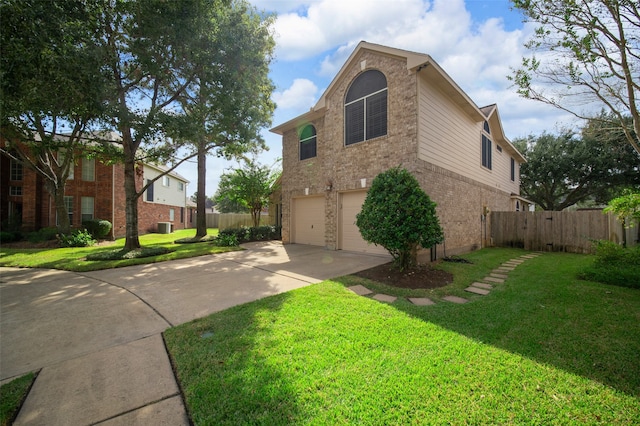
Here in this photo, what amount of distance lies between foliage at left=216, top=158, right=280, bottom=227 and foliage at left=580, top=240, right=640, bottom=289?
44.6 ft

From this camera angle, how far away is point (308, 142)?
1182cm

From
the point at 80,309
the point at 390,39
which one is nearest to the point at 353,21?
the point at 390,39

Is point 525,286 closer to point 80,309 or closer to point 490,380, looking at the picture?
point 490,380

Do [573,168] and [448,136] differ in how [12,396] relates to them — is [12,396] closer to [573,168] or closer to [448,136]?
[448,136]

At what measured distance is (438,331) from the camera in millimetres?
Answer: 3355

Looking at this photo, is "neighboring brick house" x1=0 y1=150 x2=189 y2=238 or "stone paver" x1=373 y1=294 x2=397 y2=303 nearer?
"stone paver" x1=373 y1=294 x2=397 y2=303

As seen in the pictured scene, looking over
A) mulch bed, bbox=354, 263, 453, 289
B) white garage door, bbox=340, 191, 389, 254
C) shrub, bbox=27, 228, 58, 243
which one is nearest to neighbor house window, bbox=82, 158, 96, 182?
shrub, bbox=27, 228, 58, 243

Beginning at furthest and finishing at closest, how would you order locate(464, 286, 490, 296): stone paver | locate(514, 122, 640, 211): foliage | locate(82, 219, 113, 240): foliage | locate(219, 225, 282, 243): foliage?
locate(514, 122, 640, 211): foliage, locate(82, 219, 113, 240): foliage, locate(219, 225, 282, 243): foliage, locate(464, 286, 490, 296): stone paver

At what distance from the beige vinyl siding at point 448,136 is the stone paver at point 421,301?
467cm

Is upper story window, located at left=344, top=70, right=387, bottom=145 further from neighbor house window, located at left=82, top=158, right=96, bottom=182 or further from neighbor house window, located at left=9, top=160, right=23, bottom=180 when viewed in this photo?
neighbor house window, located at left=9, top=160, right=23, bottom=180

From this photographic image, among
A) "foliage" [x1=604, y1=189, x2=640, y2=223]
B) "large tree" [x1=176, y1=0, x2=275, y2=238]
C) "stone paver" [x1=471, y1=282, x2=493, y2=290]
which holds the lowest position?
"stone paver" [x1=471, y1=282, x2=493, y2=290]

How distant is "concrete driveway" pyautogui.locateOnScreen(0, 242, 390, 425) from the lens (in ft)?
7.00

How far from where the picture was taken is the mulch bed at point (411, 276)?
554 centimetres

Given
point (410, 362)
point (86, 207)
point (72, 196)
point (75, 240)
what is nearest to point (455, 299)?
point (410, 362)
